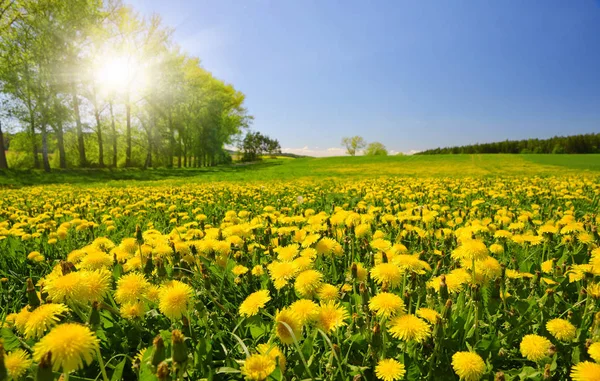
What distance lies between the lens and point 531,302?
1.64 metres

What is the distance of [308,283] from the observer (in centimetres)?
146

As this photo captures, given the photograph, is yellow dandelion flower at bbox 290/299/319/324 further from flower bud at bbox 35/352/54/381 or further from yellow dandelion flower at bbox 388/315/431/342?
flower bud at bbox 35/352/54/381

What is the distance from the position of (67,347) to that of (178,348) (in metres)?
0.34

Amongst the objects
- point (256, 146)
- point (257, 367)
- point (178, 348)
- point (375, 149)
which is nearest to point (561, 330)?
point (257, 367)

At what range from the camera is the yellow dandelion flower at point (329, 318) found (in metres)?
1.22

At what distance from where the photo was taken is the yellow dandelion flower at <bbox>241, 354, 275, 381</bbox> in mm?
1065

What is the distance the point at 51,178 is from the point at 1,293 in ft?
57.6

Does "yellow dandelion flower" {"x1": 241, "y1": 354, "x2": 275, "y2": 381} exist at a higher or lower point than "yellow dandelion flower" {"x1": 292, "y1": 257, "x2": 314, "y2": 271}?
lower

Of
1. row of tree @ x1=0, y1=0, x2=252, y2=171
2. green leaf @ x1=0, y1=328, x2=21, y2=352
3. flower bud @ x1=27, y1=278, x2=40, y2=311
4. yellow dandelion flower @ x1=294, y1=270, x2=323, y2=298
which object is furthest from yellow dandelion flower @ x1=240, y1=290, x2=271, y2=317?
row of tree @ x1=0, y1=0, x2=252, y2=171

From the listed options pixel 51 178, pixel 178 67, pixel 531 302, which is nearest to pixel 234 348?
pixel 531 302

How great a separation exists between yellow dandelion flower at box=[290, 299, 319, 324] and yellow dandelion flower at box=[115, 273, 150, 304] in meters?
0.78

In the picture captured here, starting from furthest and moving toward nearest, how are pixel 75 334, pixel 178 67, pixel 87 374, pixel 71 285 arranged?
pixel 178 67, pixel 87 374, pixel 71 285, pixel 75 334

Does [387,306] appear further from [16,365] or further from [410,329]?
[16,365]

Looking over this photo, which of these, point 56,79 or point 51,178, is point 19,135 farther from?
point 51,178
